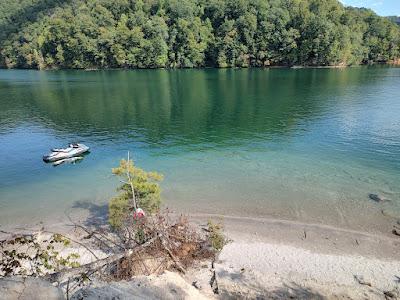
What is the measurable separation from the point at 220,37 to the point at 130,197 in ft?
500

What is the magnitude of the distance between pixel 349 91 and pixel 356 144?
150 feet

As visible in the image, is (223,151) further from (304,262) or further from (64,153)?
(304,262)

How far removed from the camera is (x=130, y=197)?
69.5 feet

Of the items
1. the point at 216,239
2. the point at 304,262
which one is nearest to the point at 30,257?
the point at 216,239

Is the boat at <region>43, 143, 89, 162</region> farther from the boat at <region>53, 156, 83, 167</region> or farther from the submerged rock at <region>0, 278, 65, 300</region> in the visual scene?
the submerged rock at <region>0, 278, 65, 300</region>

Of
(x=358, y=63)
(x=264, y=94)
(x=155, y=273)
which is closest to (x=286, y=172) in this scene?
(x=155, y=273)

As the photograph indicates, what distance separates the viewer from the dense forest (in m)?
152

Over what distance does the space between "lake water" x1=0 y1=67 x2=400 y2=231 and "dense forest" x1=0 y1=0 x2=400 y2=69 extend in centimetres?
8014

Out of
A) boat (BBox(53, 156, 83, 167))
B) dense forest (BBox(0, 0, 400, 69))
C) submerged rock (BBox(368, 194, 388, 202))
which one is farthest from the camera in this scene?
dense forest (BBox(0, 0, 400, 69))

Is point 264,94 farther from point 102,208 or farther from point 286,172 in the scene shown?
point 102,208

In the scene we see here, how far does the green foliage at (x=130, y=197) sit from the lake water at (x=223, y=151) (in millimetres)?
5167

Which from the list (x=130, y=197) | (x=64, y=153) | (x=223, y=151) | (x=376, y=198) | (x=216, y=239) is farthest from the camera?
(x=223, y=151)

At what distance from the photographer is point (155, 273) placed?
575 inches

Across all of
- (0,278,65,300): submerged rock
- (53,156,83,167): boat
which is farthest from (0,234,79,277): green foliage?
(53,156,83,167): boat
